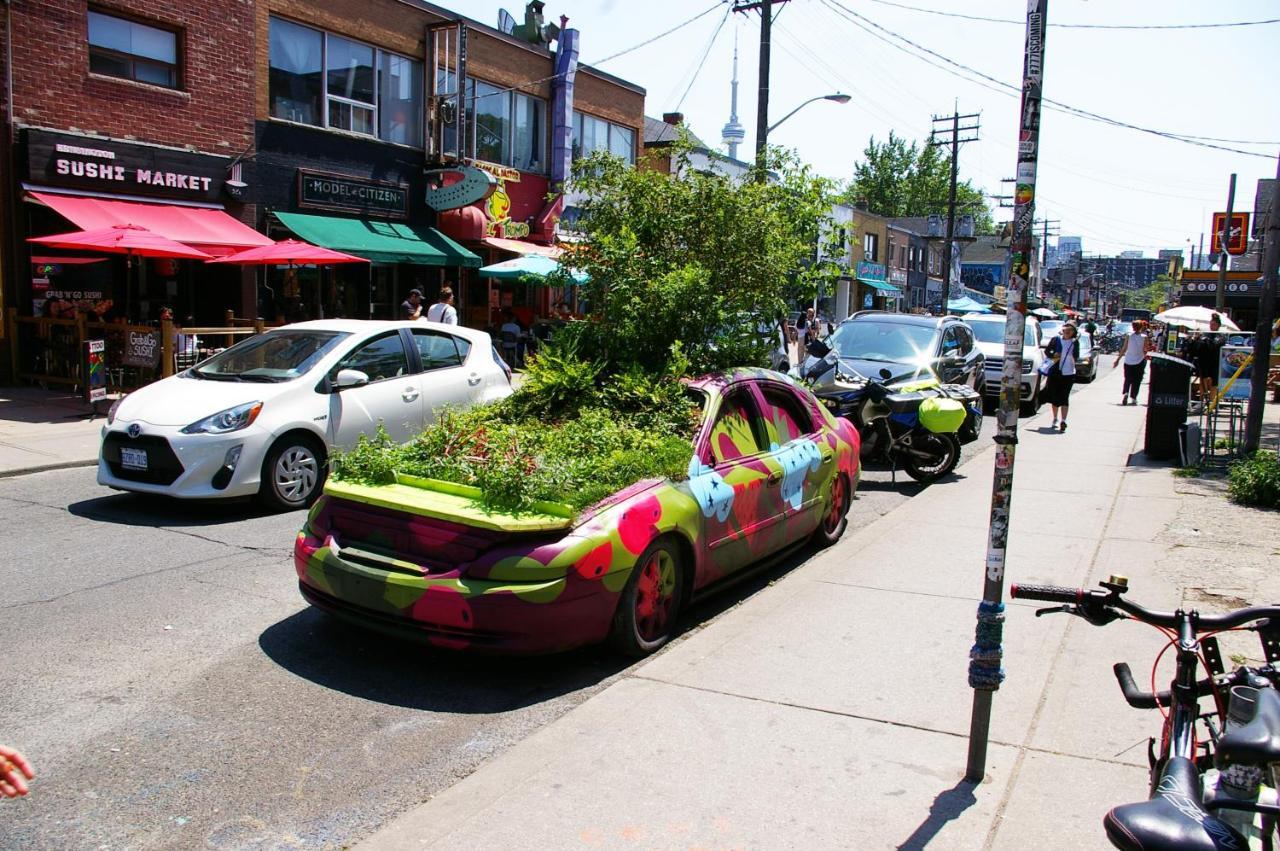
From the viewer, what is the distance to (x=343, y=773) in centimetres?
399

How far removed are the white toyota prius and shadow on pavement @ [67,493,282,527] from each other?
225 millimetres

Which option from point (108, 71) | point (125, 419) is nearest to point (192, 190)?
point (108, 71)

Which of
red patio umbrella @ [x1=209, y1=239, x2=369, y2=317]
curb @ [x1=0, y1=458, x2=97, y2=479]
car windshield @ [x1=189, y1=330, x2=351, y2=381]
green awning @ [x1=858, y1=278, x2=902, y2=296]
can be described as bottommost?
curb @ [x1=0, y1=458, x2=97, y2=479]

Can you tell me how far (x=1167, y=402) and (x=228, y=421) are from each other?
A: 10.7 metres

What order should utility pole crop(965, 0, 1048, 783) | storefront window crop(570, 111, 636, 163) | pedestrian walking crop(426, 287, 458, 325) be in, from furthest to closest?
storefront window crop(570, 111, 636, 163)
pedestrian walking crop(426, 287, 458, 325)
utility pole crop(965, 0, 1048, 783)

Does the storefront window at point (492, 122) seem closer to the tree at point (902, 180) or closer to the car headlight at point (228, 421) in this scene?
the car headlight at point (228, 421)

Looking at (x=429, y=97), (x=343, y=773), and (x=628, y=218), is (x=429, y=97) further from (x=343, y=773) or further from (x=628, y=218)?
(x=343, y=773)

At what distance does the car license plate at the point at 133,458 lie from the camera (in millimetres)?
8055

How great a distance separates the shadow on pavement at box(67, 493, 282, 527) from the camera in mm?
8055

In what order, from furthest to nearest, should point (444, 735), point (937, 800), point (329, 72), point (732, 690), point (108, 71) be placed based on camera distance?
1. point (329, 72)
2. point (108, 71)
3. point (732, 690)
4. point (444, 735)
5. point (937, 800)

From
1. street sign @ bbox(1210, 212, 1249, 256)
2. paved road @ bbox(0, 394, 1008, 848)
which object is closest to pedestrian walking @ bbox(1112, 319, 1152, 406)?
street sign @ bbox(1210, 212, 1249, 256)

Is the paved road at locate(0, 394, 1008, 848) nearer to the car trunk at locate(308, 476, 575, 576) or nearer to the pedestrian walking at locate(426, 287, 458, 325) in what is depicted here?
the car trunk at locate(308, 476, 575, 576)

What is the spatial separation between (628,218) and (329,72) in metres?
14.8

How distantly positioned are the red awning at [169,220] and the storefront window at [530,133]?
31.0 feet
